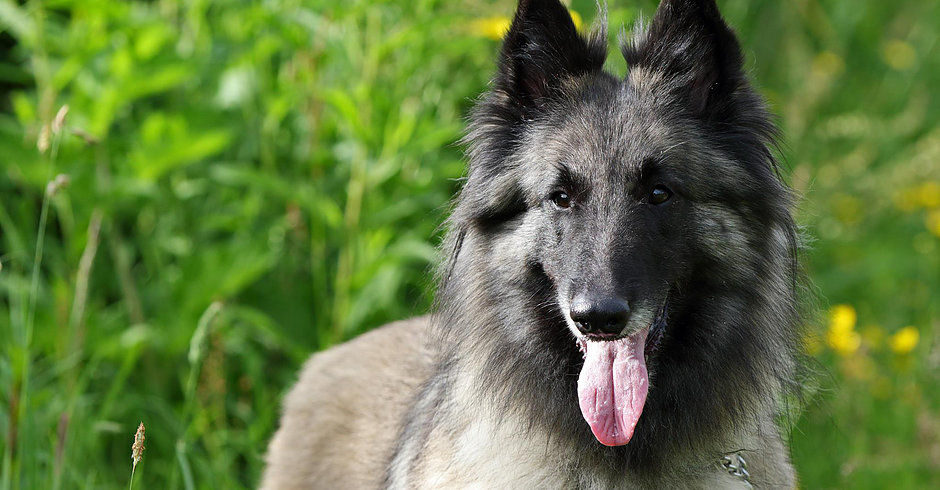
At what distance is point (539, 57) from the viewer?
3195 mm

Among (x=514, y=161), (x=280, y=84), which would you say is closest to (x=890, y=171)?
(x=280, y=84)

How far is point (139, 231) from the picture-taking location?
5367 mm

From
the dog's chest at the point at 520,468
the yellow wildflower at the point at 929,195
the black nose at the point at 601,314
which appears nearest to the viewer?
the black nose at the point at 601,314

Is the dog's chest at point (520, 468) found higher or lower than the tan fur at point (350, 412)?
higher

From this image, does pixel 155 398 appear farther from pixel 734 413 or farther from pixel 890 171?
pixel 890 171

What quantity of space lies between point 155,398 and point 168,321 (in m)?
0.37

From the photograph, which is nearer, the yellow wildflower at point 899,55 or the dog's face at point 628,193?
the dog's face at point 628,193

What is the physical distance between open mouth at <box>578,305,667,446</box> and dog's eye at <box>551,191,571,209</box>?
402 millimetres

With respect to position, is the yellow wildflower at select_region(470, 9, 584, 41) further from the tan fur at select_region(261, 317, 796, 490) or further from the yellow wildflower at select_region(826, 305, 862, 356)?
the yellow wildflower at select_region(826, 305, 862, 356)

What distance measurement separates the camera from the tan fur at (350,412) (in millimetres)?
3812

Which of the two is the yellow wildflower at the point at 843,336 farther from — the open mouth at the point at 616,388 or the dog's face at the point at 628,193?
the open mouth at the point at 616,388

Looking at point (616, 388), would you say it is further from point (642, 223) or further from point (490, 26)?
point (490, 26)

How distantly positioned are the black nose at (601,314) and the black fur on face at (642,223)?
145 millimetres

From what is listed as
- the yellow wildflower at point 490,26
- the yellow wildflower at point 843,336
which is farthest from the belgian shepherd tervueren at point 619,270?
the yellow wildflower at point 490,26
